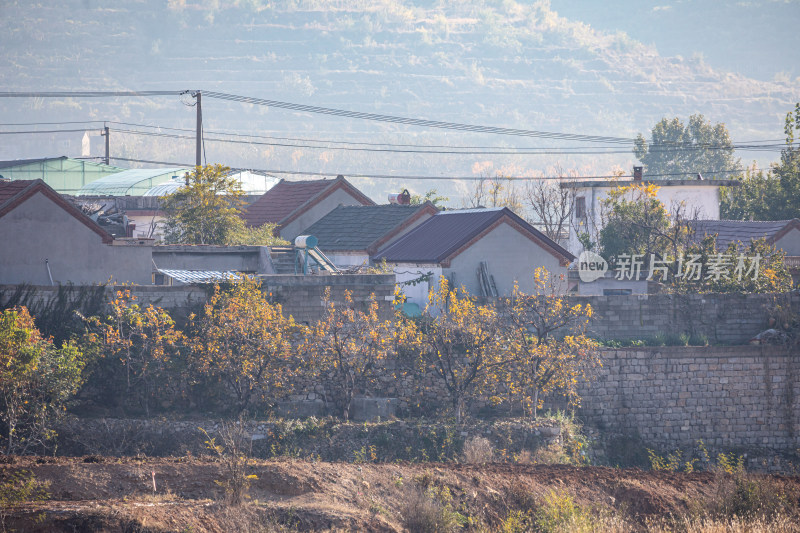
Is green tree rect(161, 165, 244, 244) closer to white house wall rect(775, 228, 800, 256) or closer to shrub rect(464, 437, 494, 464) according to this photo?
shrub rect(464, 437, 494, 464)

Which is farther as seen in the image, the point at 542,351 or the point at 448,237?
the point at 448,237

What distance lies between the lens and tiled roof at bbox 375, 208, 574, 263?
97.0 ft

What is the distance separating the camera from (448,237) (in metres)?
30.7

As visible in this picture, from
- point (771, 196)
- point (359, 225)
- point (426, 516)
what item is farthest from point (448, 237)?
point (771, 196)

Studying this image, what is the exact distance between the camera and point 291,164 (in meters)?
193

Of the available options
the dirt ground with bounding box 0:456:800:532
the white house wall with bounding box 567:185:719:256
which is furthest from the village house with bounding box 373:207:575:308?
the white house wall with bounding box 567:185:719:256

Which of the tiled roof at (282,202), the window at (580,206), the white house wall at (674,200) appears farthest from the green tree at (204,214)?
the window at (580,206)

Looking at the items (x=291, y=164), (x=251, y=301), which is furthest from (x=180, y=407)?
(x=291, y=164)

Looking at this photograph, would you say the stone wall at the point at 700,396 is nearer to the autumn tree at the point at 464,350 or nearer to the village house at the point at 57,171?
the autumn tree at the point at 464,350

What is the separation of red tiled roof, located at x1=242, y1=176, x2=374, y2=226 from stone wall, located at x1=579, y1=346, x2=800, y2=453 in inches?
726

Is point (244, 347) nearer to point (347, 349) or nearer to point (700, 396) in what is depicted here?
point (347, 349)

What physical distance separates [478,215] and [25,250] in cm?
1449

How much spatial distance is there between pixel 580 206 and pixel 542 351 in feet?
83.1

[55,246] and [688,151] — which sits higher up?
[688,151]
